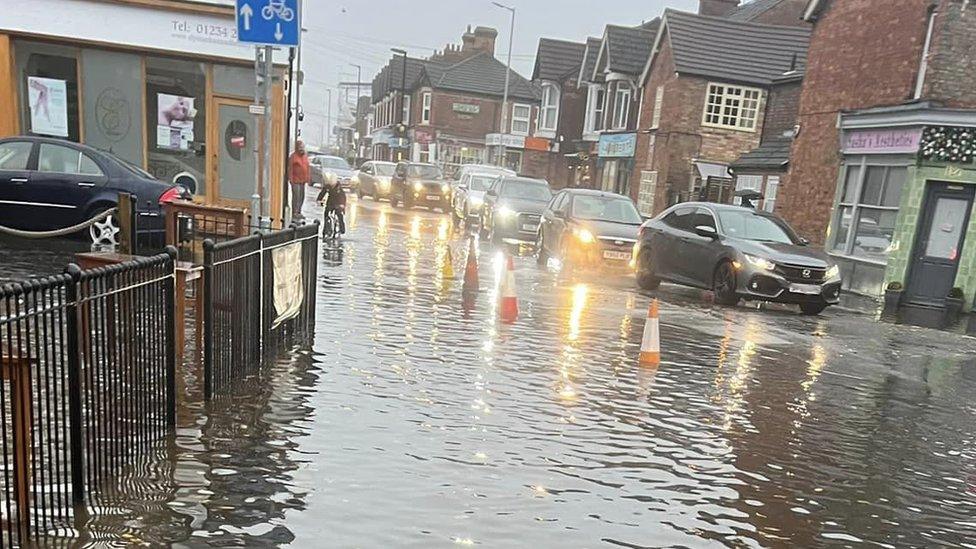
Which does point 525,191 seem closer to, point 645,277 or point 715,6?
point 645,277

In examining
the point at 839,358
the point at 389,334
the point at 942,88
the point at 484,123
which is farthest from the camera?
the point at 484,123

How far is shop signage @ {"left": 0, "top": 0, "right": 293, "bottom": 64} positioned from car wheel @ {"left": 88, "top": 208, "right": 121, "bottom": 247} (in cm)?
528

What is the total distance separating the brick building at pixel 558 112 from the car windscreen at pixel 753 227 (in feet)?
94.4

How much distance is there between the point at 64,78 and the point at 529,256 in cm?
1073

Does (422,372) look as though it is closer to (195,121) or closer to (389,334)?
(389,334)

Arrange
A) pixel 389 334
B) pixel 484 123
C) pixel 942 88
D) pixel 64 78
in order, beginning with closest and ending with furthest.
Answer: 1. pixel 389 334
2. pixel 64 78
3. pixel 942 88
4. pixel 484 123

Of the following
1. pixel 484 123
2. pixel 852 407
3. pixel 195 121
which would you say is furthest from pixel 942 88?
pixel 484 123

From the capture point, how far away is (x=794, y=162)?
808 inches

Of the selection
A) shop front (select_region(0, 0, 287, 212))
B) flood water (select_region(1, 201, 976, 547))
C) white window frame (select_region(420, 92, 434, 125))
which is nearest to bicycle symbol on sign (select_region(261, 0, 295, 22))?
flood water (select_region(1, 201, 976, 547))

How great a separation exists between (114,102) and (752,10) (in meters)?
38.6

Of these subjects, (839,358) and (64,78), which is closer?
(839,358)

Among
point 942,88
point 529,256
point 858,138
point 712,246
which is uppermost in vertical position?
point 942,88

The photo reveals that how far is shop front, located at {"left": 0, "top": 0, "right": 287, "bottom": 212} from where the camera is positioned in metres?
14.5

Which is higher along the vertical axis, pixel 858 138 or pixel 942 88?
pixel 942 88
